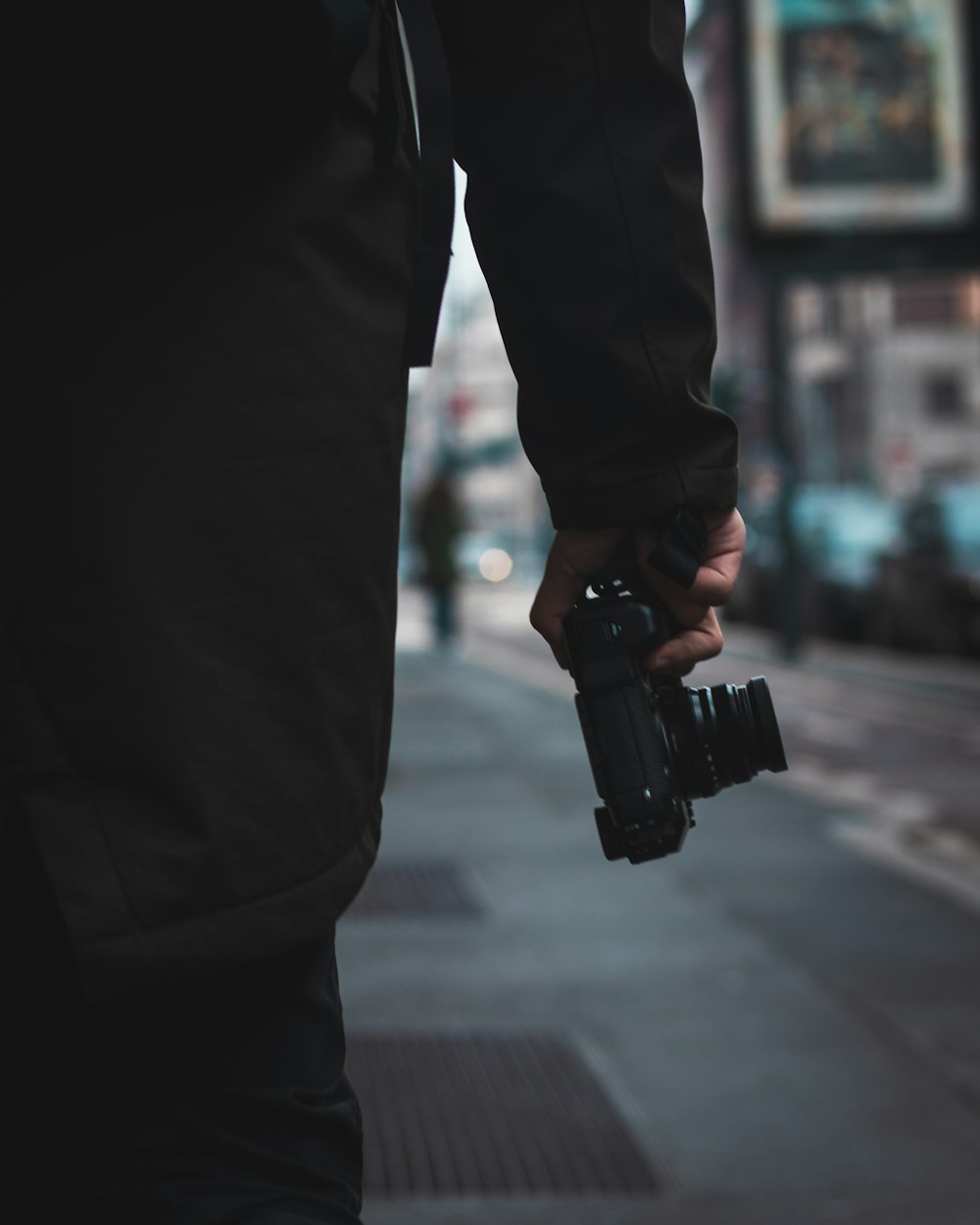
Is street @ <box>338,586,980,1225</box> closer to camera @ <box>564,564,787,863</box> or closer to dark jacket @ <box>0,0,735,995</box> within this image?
camera @ <box>564,564,787,863</box>

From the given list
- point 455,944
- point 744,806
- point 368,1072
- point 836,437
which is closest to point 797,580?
point 744,806

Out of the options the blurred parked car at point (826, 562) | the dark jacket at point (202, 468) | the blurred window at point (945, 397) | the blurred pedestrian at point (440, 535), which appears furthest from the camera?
the blurred window at point (945, 397)

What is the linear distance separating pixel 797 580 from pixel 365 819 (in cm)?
1711

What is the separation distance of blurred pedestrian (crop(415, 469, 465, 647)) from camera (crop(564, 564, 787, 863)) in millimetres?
18853

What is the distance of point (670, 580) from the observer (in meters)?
1.62

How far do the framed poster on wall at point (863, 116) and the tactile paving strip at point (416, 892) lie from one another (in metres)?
10.9

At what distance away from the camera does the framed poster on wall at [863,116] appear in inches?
629

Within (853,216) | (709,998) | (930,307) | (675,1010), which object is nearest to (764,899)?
(709,998)

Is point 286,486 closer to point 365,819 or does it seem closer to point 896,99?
point 365,819

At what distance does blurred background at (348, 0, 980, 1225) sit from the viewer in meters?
3.38

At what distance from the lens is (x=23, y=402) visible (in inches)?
51.8

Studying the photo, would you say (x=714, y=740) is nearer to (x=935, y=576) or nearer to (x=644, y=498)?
(x=644, y=498)

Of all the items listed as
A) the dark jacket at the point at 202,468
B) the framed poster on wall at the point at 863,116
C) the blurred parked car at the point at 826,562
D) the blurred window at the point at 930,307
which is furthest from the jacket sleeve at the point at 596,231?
the blurred window at the point at 930,307

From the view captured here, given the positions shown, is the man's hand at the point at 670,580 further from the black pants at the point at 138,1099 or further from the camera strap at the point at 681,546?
the black pants at the point at 138,1099
